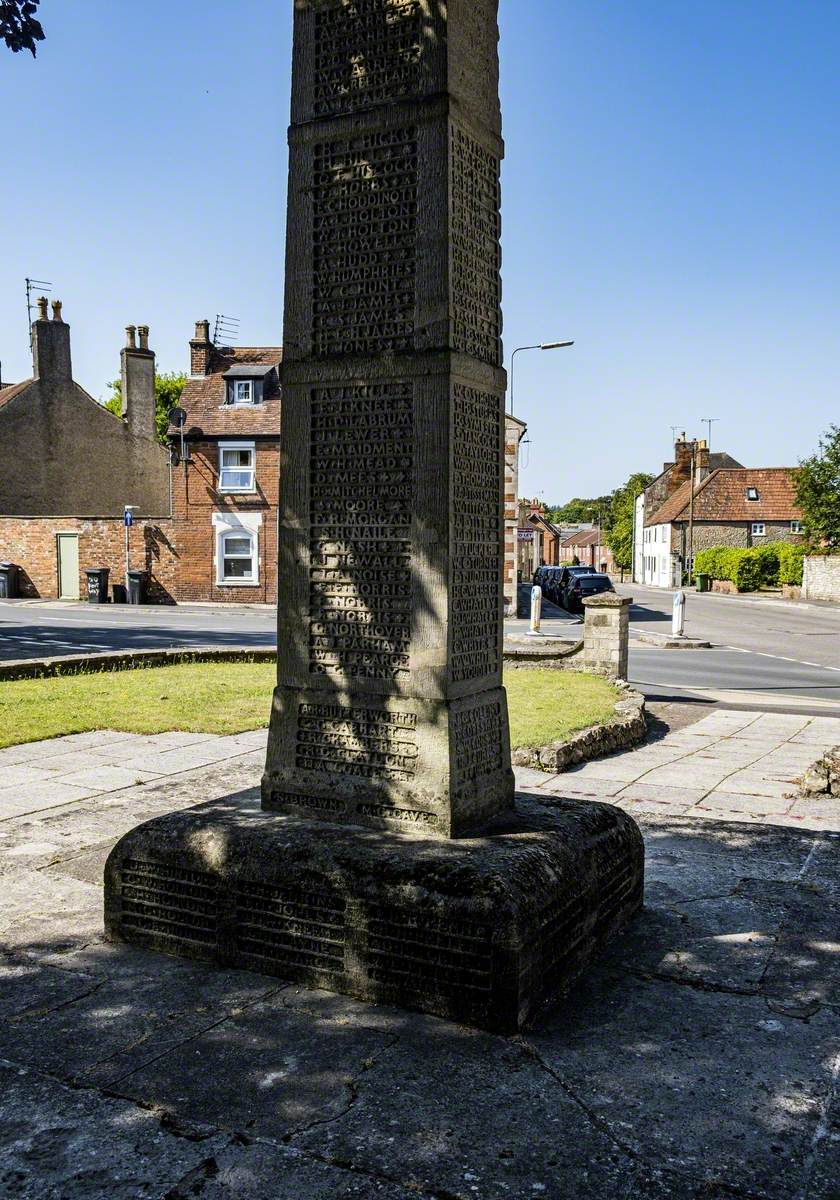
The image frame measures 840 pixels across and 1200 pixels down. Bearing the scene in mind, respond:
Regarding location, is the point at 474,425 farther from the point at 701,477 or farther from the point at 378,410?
the point at 701,477

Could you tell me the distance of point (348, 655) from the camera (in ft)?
14.9

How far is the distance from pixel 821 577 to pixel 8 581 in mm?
34953

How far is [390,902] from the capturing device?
150 inches

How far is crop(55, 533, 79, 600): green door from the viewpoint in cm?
3594

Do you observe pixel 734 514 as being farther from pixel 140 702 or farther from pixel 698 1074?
pixel 698 1074

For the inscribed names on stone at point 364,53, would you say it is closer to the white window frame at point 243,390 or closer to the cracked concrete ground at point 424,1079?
the cracked concrete ground at point 424,1079

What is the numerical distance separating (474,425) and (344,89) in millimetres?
1676

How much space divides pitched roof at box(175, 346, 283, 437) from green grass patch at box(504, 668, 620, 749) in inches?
826

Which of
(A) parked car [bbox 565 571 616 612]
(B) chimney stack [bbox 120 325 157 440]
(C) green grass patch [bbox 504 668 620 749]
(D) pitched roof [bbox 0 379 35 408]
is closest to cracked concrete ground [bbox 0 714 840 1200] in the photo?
(C) green grass patch [bbox 504 668 620 749]

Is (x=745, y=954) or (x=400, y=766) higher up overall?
(x=400, y=766)

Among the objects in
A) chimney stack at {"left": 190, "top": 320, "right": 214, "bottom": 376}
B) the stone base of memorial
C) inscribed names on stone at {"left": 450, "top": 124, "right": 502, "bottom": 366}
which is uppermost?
chimney stack at {"left": 190, "top": 320, "right": 214, "bottom": 376}

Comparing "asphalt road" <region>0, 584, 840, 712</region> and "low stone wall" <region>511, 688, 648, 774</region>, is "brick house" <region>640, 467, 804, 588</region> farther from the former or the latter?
"low stone wall" <region>511, 688, 648, 774</region>

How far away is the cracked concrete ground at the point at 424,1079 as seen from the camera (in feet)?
9.08

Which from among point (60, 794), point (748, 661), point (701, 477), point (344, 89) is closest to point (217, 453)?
point (748, 661)
